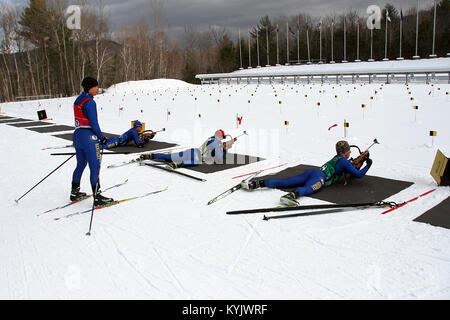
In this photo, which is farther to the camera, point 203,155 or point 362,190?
point 203,155

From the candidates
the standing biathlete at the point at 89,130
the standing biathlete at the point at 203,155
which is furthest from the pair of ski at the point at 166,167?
the standing biathlete at the point at 89,130

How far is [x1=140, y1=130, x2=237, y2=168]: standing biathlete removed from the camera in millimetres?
7648

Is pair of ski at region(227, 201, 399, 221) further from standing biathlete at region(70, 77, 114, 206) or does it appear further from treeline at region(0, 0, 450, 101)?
treeline at region(0, 0, 450, 101)

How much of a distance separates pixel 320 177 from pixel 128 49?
59478mm

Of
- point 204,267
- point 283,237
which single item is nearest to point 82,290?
point 204,267

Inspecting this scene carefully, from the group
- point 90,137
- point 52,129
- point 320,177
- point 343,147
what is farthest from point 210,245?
point 52,129

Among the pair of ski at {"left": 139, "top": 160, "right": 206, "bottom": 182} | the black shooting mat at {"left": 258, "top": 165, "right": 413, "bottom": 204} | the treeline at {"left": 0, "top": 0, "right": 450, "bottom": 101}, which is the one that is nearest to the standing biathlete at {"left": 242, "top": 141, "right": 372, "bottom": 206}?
the black shooting mat at {"left": 258, "top": 165, "right": 413, "bottom": 204}

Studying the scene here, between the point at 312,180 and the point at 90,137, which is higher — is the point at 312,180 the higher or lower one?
the lower one

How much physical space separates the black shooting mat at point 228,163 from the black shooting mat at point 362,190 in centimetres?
239

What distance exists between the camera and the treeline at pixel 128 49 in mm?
47250

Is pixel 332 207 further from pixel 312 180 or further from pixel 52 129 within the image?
pixel 52 129

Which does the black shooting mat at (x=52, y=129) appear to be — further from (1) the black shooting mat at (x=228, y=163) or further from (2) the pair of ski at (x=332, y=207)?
(2) the pair of ski at (x=332, y=207)

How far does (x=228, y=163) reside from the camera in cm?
804
